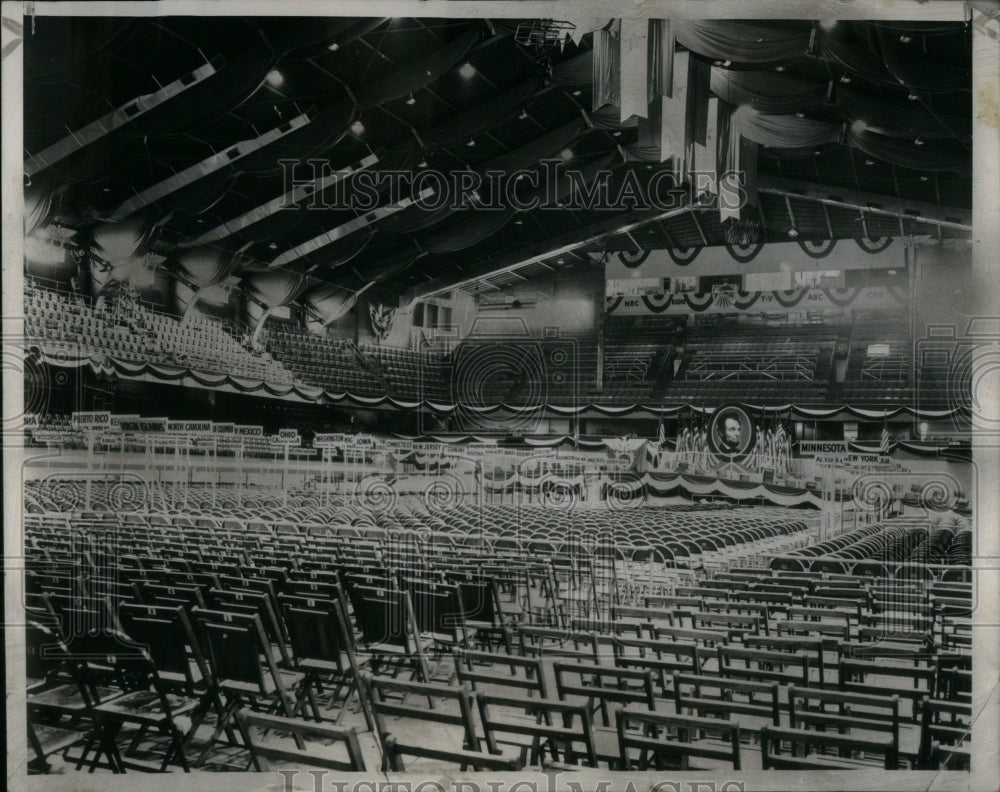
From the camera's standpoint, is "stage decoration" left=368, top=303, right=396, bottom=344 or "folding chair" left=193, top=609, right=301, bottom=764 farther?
"stage decoration" left=368, top=303, right=396, bottom=344

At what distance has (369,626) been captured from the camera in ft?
13.1

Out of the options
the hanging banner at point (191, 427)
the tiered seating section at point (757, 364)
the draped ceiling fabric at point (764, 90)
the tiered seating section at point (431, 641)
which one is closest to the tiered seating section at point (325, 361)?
the hanging banner at point (191, 427)

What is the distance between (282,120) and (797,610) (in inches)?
137

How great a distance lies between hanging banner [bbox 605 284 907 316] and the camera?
3844 mm

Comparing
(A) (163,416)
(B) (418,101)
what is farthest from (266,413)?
(B) (418,101)

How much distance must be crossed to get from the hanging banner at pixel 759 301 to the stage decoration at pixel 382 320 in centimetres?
109

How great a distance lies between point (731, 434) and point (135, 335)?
296cm

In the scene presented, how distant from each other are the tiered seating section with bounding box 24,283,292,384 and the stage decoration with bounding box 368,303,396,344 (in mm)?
521

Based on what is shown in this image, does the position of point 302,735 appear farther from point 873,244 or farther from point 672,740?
point 873,244

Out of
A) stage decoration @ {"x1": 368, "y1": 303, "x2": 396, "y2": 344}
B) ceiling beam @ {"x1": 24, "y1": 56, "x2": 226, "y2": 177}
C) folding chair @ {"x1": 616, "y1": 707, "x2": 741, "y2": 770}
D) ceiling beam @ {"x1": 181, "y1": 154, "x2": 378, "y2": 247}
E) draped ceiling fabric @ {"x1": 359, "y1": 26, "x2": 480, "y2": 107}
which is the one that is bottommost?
folding chair @ {"x1": 616, "y1": 707, "x2": 741, "y2": 770}

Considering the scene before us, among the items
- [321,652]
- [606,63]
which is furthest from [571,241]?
[321,652]

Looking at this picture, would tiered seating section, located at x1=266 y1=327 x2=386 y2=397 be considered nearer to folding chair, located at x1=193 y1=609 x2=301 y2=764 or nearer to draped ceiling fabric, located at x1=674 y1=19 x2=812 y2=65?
folding chair, located at x1=193 y1=609 x2=301 y2=764

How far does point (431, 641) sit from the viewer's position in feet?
13.1

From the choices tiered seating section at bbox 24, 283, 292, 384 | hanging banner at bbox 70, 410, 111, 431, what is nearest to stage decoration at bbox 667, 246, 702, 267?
tiered seating section at bbox 24, 283, 292, 384
